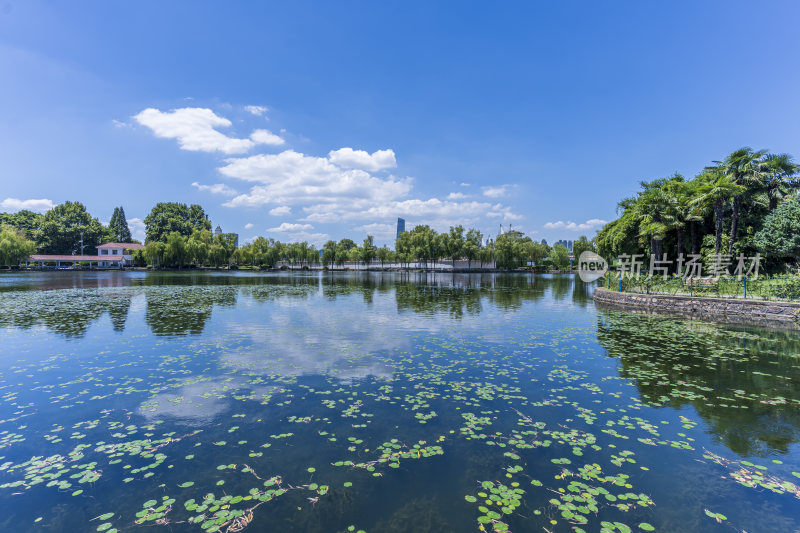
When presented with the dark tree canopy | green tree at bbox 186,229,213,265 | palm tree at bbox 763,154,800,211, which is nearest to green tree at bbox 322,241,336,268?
green tree at bbox 186,229,213,265

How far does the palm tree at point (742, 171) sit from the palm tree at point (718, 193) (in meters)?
0.52

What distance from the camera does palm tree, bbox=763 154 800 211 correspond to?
29969mm

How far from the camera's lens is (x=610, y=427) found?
263 inches

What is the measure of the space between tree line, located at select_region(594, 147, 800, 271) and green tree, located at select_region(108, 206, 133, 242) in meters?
149

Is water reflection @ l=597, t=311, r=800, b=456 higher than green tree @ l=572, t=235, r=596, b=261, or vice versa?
green tree @ l=572, t=235, r=596, b=261

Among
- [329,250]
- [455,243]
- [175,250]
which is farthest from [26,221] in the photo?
[455,243]

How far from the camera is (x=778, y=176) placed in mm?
30266

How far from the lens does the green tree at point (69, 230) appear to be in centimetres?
9731

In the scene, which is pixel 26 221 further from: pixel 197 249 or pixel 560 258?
pixel 560 258

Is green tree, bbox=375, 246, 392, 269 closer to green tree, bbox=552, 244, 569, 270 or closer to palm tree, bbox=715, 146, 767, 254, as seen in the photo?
green tree, bbox=552, 244, 569, 270

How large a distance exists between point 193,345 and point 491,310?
16.6m

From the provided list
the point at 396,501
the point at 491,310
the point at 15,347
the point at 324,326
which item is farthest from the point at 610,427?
the point at 15,347

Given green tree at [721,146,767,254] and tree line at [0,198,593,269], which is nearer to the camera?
green tree at [721,146,767,254]

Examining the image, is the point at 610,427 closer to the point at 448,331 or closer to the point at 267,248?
the point at 448,331
